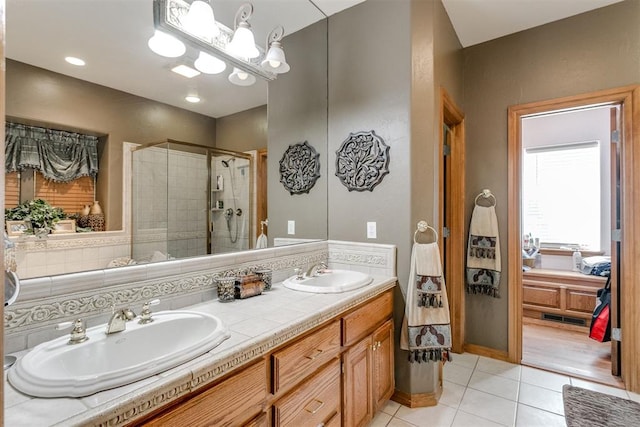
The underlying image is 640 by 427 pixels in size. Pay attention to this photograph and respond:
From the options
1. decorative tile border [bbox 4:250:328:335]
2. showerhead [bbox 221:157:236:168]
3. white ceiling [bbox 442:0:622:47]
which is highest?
white ceiling [bbox 442:0:622:47]

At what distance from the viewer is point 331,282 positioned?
82.0 inches

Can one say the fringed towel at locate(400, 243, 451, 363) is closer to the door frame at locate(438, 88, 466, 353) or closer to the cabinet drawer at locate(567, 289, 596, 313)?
the door frame at locate(438, 88, 466, 353)

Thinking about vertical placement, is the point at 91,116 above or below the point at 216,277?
above

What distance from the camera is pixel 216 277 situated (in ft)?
5.05

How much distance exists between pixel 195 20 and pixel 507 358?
337cm

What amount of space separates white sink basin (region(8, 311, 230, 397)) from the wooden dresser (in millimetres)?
3878

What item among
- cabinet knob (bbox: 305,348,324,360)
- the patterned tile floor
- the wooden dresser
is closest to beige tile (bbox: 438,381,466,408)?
the patterned tile floor

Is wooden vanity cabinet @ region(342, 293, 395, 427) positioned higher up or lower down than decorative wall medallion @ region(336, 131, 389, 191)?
lower down

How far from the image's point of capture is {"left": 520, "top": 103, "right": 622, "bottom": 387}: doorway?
10.8ft

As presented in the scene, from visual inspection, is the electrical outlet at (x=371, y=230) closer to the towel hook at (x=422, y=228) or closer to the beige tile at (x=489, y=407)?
the towel hook at (x=422, y=228)

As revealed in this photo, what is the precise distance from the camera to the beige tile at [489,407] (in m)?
1.95

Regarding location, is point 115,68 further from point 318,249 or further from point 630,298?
point 630,298

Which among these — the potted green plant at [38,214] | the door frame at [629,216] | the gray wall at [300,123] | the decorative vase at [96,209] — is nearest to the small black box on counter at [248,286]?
the gray wall at [300,123]

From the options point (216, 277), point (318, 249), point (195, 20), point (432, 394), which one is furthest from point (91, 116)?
point (432, 394)
